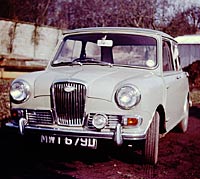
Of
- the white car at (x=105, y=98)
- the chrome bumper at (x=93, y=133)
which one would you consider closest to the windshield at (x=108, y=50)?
the white car at (x=105, y=98)

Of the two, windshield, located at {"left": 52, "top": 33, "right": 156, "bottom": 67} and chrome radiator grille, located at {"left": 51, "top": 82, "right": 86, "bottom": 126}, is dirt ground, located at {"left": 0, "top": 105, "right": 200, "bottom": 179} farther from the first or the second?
windshield, located at {"left": 52, "top": 33, "right": 156, "bottom": 67}

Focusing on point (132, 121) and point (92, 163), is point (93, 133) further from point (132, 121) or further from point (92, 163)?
point (92, 163)

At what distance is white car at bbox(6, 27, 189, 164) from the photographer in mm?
4742

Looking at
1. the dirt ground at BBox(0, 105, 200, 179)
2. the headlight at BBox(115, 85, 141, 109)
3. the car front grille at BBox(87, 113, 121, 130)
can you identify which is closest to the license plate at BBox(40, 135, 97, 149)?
the car front grille at BBox(87, 113, 121, 130)

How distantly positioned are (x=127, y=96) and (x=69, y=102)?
0.67 meters

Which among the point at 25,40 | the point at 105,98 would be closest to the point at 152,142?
the point at 105,98

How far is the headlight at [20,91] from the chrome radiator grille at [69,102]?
1.31ft

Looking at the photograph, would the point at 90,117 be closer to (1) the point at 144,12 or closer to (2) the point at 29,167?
(2) the point at 29,167

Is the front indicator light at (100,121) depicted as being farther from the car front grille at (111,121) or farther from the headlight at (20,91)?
the headlight at (20,91)

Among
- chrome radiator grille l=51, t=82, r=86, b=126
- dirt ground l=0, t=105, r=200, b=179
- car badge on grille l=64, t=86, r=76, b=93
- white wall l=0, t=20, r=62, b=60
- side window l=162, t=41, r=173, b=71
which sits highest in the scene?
white wall l=0, t=20, r=62, b=60

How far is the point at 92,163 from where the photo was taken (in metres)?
5.26

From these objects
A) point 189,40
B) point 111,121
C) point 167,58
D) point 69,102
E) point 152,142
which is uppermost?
point 189,40

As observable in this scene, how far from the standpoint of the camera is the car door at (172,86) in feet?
19.2

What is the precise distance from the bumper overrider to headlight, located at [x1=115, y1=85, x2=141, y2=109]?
24 centimetres
